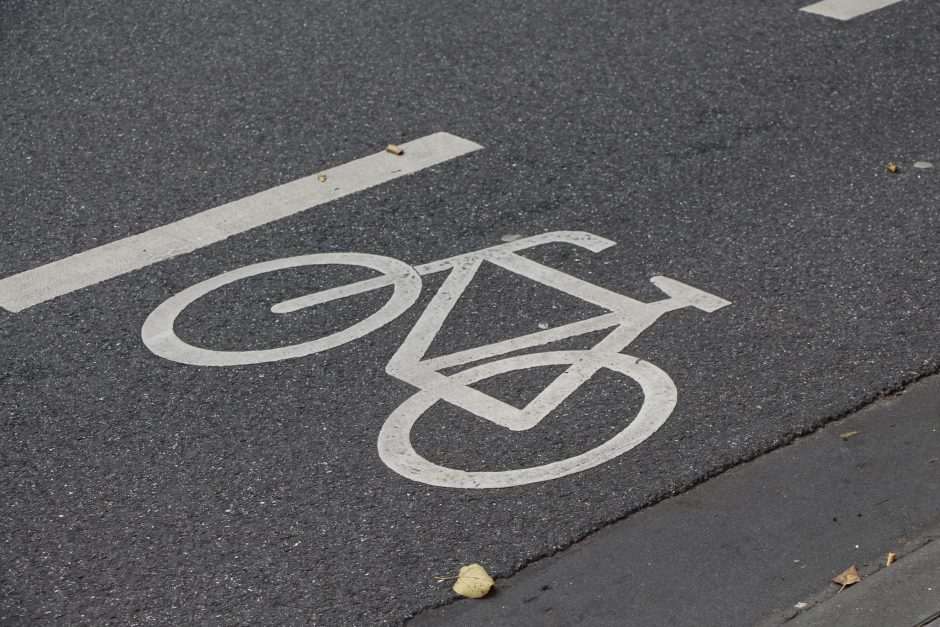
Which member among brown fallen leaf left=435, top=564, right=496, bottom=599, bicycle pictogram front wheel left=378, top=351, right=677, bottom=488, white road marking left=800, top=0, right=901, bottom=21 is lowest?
brown fallen leaf left=435, top=564, right=496, bottom=599

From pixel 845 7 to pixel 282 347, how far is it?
5.37 m

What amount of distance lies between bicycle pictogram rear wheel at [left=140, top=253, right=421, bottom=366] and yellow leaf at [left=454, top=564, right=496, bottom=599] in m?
1.48

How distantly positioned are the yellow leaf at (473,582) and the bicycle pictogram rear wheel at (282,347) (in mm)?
1480

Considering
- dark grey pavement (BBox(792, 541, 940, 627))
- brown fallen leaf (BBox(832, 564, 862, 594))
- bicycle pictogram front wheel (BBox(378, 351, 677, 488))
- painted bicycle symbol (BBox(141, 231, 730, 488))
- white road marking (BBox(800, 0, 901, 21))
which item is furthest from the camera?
white road marking (BBox(800, 0, 901, 21))

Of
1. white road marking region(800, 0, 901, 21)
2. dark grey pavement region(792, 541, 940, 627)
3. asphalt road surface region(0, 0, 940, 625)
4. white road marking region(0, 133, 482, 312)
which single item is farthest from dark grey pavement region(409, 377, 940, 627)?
white road marking region(800, 0, 901, 21)

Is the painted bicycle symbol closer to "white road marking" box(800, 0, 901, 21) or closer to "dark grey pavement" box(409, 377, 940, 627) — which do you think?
"dark grey pavement" box(409, 377, 940, 627)

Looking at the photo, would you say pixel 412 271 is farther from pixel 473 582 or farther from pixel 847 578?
pixel 847 578

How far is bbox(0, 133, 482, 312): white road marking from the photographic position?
5559 mm

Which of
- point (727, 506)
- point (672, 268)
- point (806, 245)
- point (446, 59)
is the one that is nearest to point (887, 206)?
point (806, 245)

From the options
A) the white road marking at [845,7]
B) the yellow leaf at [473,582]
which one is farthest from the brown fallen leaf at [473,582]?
the white road marking at [845,7]

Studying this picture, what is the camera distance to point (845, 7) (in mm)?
8516

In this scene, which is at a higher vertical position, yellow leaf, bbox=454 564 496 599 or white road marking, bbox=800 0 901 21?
white road marking, bbox=800 0 901 21

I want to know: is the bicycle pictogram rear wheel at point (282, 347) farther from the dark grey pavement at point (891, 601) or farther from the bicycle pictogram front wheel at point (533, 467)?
the dark grey pavement at point (891, 601)

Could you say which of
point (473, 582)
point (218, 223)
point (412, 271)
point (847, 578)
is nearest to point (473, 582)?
point (473, 582)
